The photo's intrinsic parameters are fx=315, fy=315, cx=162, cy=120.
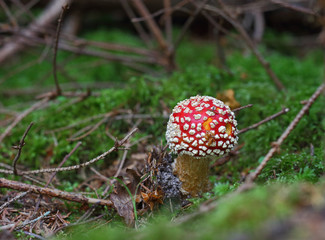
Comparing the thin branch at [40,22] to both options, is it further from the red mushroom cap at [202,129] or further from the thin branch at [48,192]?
the red mushroom cap at [202,129]

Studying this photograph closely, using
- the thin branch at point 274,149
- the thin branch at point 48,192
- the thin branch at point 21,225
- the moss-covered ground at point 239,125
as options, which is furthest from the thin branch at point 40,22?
the thin branch at point 274,149

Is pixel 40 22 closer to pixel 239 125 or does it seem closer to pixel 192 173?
pixel 239 125

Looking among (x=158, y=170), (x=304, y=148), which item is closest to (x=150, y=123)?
(x=158, y=170)

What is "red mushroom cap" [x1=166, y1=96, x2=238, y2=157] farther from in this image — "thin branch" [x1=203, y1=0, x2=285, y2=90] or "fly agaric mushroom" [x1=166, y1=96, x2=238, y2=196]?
"thin branch" [x1=203, y1=0, x2=285, y2=90]

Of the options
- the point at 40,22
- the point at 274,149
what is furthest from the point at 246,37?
the point at 40,22

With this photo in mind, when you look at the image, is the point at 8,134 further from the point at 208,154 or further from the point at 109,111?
the point at 208,154

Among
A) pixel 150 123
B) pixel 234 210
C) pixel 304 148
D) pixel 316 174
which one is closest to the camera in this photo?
pixel 234 210

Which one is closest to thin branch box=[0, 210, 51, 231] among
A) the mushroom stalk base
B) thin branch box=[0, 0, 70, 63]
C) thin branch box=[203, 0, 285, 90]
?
the mushroom stalk base
